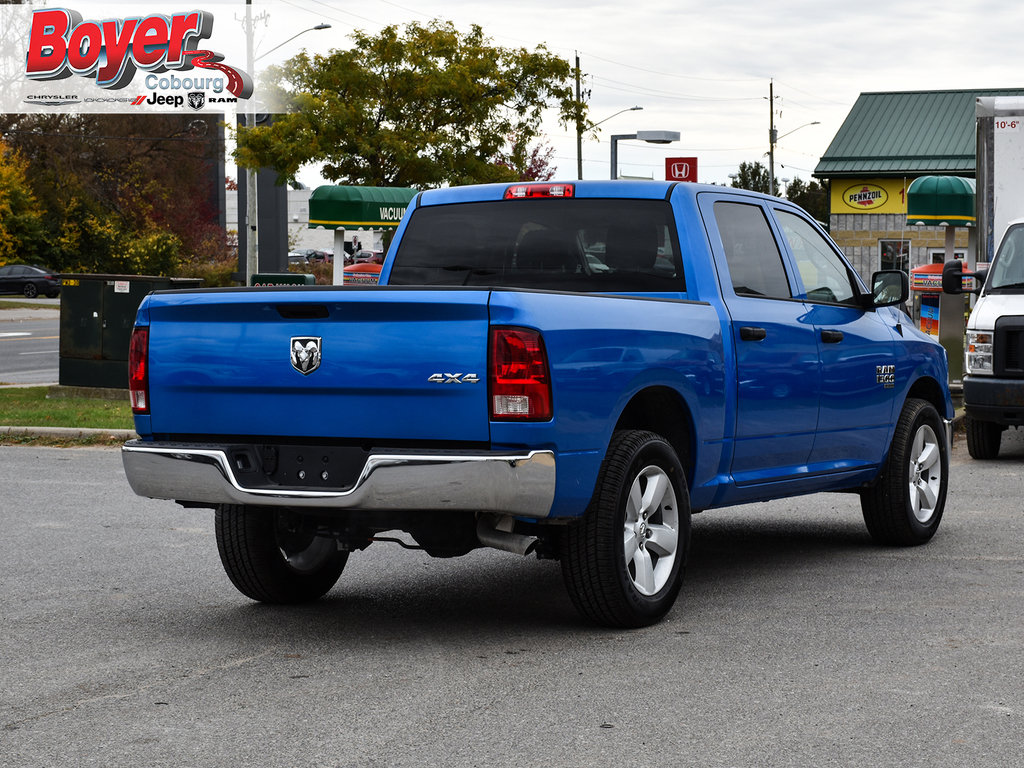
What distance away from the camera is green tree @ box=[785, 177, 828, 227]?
8125cm

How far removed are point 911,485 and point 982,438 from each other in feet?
17.0

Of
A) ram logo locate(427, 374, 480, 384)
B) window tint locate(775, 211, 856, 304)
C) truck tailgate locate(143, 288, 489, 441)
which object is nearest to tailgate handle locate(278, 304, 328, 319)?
truck tailgate locate(143, 288, 489, 441)

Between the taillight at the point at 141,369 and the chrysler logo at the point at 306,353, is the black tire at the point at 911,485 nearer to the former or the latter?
the chrysler logo at the point at 306,353

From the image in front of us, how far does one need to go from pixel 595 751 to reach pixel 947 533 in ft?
17.2

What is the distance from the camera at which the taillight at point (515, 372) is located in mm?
5746

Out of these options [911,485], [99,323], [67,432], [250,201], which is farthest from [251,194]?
[911,485]

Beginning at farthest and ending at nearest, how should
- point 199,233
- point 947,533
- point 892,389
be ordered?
point 199,233, point 947,533, point 892,389

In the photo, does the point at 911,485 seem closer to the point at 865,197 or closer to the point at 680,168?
the point at 680,168

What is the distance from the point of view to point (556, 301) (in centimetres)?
594

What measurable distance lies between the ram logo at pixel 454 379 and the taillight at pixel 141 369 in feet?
4.68

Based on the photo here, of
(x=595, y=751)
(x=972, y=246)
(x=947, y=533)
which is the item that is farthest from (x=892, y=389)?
(x=972, y=246)

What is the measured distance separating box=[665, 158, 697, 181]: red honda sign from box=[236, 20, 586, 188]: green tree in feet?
53.1

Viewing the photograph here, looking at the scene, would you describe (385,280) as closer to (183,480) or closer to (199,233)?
(183,480)

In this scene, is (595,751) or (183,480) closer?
(595,751)
